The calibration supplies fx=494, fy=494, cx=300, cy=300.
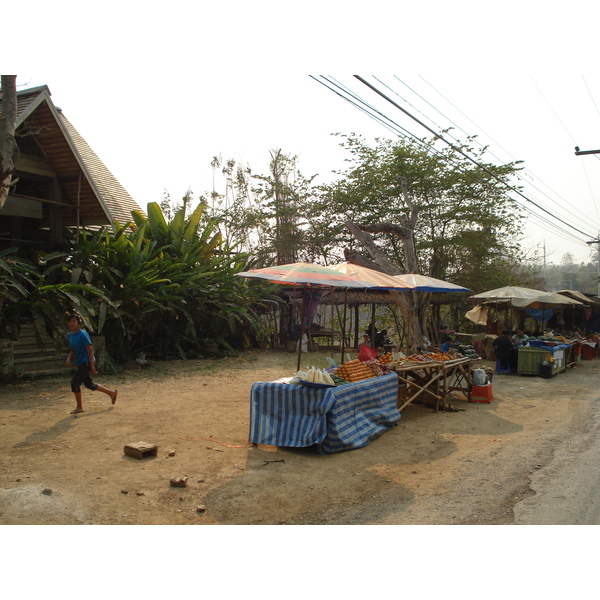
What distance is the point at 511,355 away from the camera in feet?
48.5

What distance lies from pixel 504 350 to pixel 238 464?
10979 mm

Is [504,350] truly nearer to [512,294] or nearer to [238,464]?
[512,294]

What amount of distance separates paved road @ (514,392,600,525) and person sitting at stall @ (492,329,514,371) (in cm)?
703

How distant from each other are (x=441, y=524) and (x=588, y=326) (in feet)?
85.2

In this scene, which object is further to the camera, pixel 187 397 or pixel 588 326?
pixel 588 326

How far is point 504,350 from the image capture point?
48.1ft

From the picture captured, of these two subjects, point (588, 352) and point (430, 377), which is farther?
point (588, 352)

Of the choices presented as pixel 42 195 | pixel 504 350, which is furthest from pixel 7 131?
pixel 504 350

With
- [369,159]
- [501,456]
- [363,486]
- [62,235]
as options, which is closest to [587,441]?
[501,456]

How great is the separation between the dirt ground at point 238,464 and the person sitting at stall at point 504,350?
4174 millimetres

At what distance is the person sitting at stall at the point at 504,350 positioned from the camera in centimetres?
1448

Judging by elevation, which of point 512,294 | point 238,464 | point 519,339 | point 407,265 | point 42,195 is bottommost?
point 238,464

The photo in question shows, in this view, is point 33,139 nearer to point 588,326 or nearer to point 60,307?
point 60,307

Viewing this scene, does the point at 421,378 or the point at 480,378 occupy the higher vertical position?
the point at 421,378
